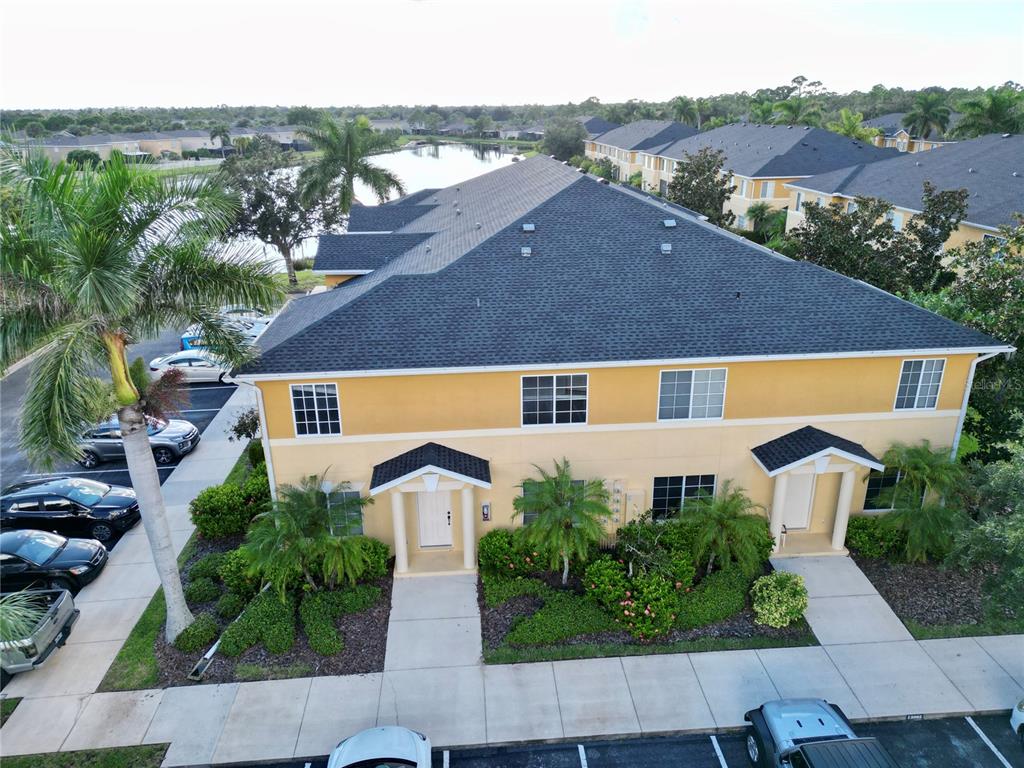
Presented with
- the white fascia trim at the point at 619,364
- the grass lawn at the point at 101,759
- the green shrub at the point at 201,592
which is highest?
the white fascia trim at the point at 619,364

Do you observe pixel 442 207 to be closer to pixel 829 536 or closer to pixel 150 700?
pixel 829 536

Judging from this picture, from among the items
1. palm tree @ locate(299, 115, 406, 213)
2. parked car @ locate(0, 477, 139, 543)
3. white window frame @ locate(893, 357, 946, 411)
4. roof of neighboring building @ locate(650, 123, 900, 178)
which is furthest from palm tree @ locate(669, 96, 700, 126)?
parked car @ locate(0, 477, 139, 543)

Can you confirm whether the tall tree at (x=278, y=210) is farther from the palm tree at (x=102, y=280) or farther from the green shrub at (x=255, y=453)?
the palm tree at (x=102, y=280)

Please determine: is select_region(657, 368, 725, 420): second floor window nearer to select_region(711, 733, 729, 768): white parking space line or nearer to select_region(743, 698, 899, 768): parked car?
select_region(743, 698, 899, 768): parked car

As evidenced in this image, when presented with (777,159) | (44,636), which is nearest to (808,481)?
(44,636)

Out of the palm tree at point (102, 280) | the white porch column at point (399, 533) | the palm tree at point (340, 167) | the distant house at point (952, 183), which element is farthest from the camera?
the palm tree at point (340, 167)

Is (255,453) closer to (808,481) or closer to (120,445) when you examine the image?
(120,445)

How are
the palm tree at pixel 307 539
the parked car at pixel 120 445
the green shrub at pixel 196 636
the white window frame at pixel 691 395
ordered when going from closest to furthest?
the green shrub at pixel 196 636, the palm tree at pixel 307 539, the white window frame at pixel 691 395, the parked car at pixel 120 445

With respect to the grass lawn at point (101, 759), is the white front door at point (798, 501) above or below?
above

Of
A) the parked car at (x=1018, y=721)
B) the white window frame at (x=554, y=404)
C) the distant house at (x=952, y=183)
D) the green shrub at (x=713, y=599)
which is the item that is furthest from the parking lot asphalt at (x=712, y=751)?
the distant house at (x=952, y=183)
